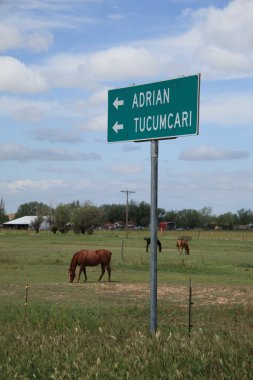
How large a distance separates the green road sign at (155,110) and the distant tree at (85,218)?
332 feet

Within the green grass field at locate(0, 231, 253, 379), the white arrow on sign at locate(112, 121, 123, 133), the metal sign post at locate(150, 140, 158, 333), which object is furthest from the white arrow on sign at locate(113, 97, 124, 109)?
the green grass field at locate(0, 231, 253, 379)

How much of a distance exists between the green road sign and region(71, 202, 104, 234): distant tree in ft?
332

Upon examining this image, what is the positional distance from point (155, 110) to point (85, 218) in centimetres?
10210

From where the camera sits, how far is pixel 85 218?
108m

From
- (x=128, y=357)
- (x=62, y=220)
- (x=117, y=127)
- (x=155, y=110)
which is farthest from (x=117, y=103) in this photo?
(x=62, y=220)

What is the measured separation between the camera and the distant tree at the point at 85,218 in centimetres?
10831

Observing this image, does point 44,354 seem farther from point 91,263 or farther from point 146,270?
point 146,270

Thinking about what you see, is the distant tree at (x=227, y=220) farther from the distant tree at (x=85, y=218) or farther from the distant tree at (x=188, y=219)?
the distant tree at (x=85, y=218)

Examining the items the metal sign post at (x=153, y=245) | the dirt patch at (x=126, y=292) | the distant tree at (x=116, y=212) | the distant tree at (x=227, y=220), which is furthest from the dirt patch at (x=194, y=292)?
the distant tree at (x=227, y=220)

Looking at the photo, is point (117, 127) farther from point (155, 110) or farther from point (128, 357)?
point (128, 357)

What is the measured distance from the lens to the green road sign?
256 inches

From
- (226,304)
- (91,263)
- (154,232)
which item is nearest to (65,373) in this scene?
(154,232)

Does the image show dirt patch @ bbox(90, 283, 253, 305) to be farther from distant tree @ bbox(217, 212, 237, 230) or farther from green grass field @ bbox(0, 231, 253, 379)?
distant tree @ bbox(217, 212, 237, 230)

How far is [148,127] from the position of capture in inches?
269
